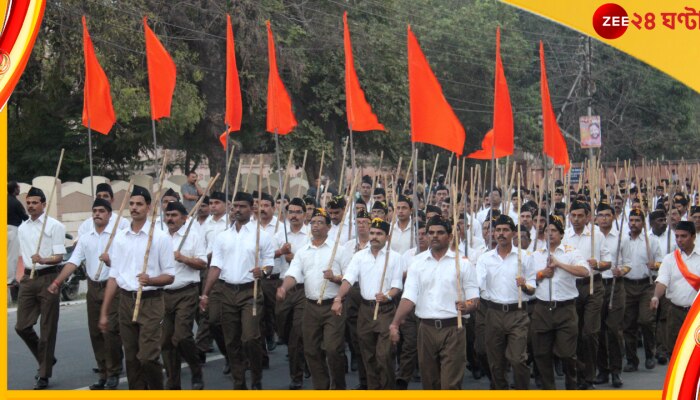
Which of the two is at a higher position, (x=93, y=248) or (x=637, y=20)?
(x=637, y=20)

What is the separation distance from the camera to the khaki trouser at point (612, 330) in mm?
10570

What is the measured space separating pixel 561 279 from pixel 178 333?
3.38 m

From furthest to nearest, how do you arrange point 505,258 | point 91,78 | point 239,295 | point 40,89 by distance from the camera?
point 40,89, point 91,78, point 239,295, point 505,258

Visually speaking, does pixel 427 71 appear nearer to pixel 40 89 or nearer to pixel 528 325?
pixel 528 325

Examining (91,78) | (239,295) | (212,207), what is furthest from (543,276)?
(91,78)

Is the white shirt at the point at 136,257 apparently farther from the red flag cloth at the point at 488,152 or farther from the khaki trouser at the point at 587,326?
the khaki trouser at the point at 587,326

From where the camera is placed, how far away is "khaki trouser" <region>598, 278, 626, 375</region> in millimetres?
10570

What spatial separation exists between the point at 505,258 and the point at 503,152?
156 centimetres

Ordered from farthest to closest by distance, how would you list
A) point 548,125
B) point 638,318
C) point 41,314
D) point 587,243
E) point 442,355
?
point 638,318
point 587,243
point 548,125
point 41,314
point 442,355

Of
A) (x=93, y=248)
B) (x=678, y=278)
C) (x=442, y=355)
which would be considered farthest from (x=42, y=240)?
(x=678, y=278)

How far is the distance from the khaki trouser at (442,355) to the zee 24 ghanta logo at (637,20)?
2.44 m

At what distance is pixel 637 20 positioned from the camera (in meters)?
7.79

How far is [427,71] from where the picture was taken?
952 cm

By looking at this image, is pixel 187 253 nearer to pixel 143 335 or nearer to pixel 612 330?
pixel 143 335
